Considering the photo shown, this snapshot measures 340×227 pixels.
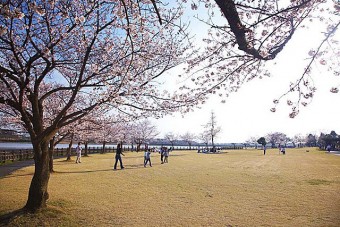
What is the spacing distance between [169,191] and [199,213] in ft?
11.2

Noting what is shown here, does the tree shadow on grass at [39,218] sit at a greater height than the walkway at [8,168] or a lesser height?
lesser

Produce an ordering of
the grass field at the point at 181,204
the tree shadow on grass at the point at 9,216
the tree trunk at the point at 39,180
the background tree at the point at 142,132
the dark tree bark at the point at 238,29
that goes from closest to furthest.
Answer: the dark tree bark at the point at 238,29
the tree shadow on grass at the point at 9,216
the grass field at the point at 181,204
the tree trunk at the point at 39,180
the background tree at the point at 142,132

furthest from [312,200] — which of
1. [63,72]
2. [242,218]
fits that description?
[63,72]

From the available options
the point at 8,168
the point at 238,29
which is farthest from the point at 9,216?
the point at 8,168

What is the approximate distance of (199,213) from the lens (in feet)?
25.6

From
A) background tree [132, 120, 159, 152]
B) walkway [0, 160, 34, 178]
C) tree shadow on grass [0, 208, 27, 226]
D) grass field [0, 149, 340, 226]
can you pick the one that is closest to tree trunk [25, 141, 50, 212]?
tree shadow on grass [0, 208, 27, 226]

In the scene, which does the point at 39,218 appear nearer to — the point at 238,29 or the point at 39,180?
the point at 39,180

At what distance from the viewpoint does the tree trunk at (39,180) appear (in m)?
7.53

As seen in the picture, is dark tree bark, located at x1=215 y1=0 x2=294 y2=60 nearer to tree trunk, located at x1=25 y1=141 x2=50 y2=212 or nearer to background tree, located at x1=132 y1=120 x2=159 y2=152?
tree trunk, located at x1=25 y1=141 x2=50 y2=212

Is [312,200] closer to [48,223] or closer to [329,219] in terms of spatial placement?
[329,219]

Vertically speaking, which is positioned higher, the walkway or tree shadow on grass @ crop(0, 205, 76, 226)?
the walkway

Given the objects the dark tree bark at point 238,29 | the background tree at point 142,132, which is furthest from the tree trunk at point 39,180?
the background tree at point 142,132

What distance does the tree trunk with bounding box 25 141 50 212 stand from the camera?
753 cm

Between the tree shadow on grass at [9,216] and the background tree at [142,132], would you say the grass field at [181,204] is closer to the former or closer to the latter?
the tree shadow on grass at [9,216]
